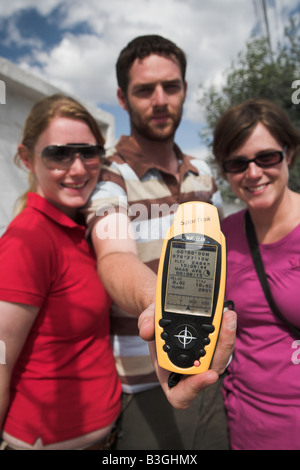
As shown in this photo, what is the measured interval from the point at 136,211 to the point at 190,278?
0.76m

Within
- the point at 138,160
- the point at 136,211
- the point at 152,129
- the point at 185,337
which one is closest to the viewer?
the point at 185,337

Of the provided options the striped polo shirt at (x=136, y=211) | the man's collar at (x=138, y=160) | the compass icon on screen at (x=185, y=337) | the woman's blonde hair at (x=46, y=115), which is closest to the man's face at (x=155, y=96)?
the man's collar at (x=138, y=160)

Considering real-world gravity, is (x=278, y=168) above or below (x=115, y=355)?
above

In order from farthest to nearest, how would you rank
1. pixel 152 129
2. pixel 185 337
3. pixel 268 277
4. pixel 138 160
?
pixel 152 129 < pixel 138 160 < pixel 268 277 < pixel 185 337

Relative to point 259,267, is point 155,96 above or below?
above

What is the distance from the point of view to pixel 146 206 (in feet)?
6.23

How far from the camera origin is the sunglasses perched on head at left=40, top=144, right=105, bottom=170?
70.0 inches

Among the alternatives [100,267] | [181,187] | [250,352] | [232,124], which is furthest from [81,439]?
[232,124]

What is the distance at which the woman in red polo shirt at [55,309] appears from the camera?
147 cm

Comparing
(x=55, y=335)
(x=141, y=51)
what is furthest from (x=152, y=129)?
(x=55, y=335)

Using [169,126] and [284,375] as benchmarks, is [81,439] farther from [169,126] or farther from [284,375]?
[169,126]

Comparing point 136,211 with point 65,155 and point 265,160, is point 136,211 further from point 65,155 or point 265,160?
point 265,160

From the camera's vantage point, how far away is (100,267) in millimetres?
1618
